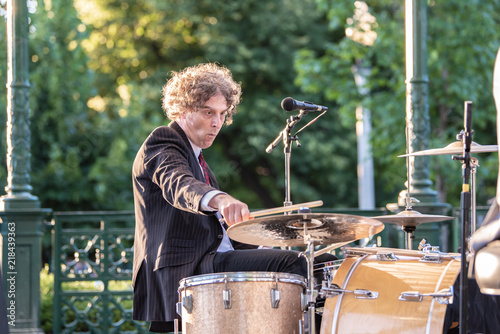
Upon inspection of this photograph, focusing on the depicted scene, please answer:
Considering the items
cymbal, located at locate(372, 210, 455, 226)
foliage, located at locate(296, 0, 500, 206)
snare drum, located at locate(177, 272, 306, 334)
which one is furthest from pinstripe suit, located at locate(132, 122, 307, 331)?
foliage, located at locate(296, 0, 500, 206)

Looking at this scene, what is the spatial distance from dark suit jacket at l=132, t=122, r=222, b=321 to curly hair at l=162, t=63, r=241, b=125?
30cm

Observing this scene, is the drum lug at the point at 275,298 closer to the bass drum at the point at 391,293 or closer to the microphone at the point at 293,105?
the bass drum at the point at 391,293

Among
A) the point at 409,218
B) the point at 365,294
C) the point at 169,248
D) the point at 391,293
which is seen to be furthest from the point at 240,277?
the point at 409,218

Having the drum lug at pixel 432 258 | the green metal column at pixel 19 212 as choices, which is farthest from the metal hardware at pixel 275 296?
the green metal column at pixel 19 212

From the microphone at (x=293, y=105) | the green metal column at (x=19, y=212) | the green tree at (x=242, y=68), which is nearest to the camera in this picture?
the microphone at (x=293, y=105)

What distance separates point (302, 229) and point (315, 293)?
1.14 feet

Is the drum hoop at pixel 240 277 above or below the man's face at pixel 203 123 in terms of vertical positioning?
below

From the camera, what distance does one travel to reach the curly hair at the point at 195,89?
4.52 meters

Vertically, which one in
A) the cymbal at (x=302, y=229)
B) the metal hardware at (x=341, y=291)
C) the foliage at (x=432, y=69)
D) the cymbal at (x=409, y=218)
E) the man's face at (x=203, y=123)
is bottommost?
the metal hardware at (x=341, y=291)

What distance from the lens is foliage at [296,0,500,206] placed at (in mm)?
11570

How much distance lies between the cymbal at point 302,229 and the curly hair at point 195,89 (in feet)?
3.43

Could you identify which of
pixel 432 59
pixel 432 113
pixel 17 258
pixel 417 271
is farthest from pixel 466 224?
pixel 432 113

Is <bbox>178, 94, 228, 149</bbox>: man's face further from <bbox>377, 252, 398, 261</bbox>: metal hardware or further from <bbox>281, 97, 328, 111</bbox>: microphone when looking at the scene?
<bbox>377, 252, 398, 261</bbox>: metal hardware

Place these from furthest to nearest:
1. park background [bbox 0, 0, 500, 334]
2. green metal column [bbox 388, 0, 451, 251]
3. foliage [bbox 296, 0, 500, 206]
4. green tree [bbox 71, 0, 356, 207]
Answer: green tree [bbox 71, 0, 356, 207] → park background [bbox 0, 0, 500, 334] → foliage [bbox 296, 0, 500, 206] → green metal column [bbox 388, 0, 451, 251]
